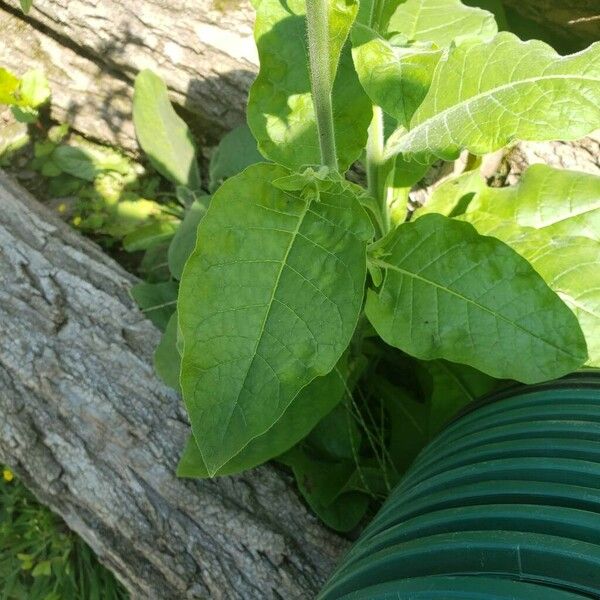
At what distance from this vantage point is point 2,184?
267cm

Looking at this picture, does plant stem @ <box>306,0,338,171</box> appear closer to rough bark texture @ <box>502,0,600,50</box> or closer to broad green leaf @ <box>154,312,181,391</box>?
broad green leaf @ <box>154,312,181,391</box>

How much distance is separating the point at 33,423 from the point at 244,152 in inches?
42.3

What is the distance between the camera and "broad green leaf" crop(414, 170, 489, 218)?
202 cm

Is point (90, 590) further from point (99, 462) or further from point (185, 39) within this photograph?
point (185, 39)

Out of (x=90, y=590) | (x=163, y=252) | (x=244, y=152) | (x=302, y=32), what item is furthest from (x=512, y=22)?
(x=90, y=590)

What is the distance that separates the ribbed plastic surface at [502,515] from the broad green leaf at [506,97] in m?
0.52

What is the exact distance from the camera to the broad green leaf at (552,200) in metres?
1.89

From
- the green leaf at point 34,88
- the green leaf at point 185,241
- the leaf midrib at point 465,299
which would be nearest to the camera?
the leaf midrib at point 465,299

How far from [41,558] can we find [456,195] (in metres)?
2.02

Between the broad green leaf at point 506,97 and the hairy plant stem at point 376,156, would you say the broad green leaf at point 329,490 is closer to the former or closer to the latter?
the hairy plant stem at point 376,156

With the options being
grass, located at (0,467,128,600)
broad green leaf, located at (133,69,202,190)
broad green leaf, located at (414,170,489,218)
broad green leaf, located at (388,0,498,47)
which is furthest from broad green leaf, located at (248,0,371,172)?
grass, located at (0,467,128,600)

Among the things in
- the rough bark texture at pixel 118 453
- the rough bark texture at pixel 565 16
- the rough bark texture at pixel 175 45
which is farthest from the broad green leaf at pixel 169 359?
the rough bark texture at pixel 565 16

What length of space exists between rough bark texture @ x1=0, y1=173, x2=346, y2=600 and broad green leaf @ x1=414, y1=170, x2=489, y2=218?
86cm

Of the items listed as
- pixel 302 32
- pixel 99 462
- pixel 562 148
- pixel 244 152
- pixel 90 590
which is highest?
pixel 302 32
